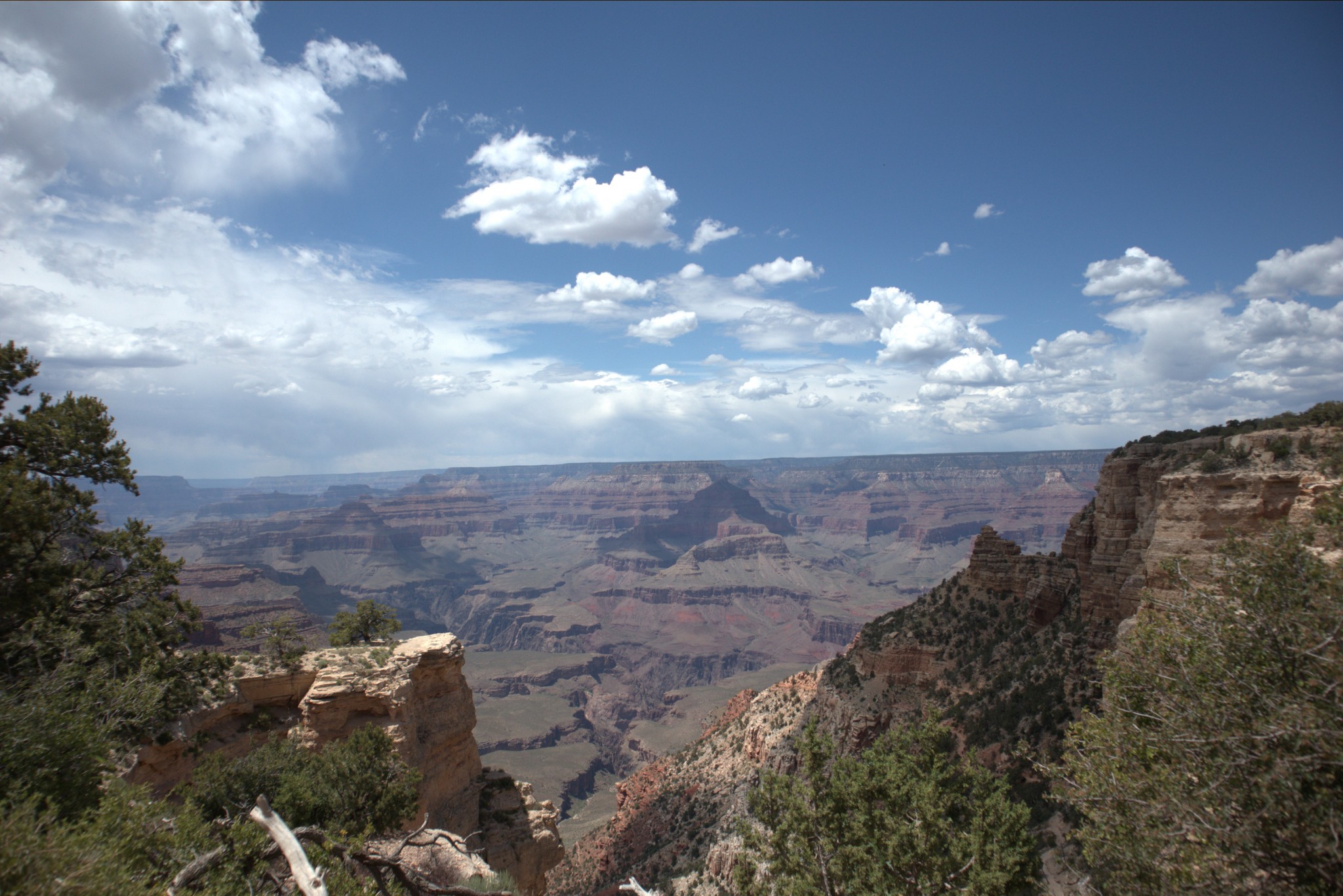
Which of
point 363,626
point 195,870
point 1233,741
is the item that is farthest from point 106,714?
point 1233,741

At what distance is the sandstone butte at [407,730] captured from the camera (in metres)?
23.5

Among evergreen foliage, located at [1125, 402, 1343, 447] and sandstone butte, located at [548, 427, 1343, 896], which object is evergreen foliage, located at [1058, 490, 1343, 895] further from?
evergreen foliage, located at [1125, 402, 1343, 447]

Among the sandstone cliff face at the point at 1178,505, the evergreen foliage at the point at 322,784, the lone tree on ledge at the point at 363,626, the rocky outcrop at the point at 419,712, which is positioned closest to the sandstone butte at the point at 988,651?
the sandstone cliff face at the point at 1178,505

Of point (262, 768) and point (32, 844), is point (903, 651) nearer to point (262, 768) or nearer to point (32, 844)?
point (262, 768)

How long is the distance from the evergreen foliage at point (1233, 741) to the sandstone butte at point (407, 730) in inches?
729

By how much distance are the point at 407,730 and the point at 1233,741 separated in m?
28.2

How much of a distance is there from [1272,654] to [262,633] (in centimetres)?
4360

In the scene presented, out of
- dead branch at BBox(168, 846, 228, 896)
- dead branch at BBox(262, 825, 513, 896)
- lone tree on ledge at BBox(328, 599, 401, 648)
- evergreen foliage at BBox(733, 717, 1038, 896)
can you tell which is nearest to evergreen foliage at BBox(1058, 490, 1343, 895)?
evergreen foliage at BBox(733, 717, 1038, 896)

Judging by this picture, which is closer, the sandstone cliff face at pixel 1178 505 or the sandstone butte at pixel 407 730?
the sandstone cliff face at pixel 1178 505

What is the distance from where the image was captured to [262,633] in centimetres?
3531

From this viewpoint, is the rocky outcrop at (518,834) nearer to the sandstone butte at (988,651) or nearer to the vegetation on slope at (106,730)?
the sandstone butte at (988,651)

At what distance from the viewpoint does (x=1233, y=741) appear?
10523mm

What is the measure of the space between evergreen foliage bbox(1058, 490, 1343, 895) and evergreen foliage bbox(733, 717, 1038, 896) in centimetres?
282

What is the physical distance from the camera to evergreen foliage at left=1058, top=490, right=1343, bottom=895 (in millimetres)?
9703
